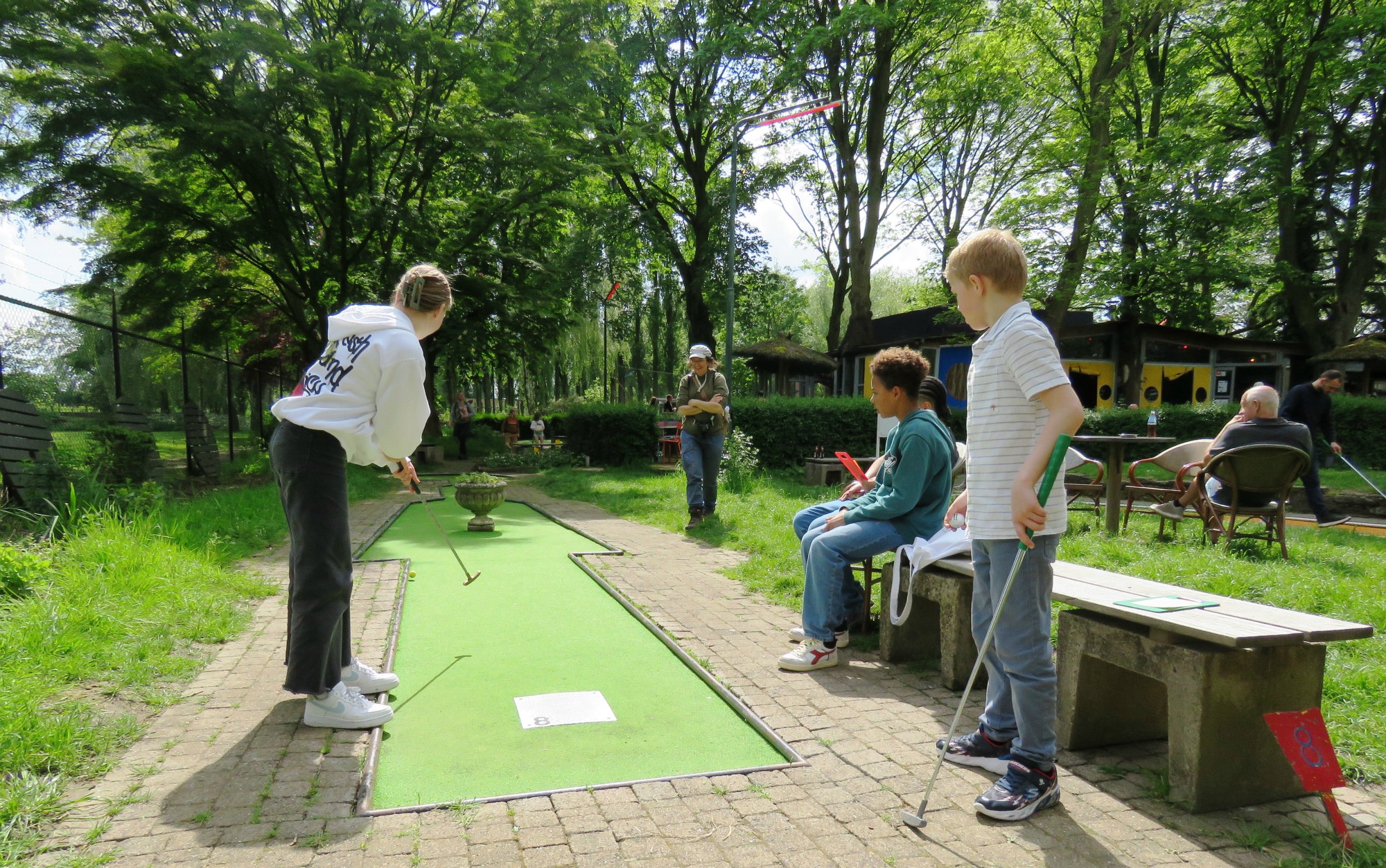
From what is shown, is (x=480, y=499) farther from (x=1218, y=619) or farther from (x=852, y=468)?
(x=1218, y=619)

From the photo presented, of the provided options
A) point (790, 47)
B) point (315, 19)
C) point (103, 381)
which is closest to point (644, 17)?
point (790, 47)

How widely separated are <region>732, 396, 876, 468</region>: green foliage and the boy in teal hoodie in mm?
10166

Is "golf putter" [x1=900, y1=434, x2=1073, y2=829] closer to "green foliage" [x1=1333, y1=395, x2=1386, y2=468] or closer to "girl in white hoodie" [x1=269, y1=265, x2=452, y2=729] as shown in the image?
"girl in white hoodie" [x1=269, y1=265, x2=452, y2=729]

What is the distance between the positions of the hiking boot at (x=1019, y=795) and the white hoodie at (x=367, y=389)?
7.70ft

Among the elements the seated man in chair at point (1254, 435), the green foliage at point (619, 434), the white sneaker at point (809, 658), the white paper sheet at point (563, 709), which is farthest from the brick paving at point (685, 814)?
the green foliage at point (619, 434)

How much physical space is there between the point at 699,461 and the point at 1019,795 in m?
6.05

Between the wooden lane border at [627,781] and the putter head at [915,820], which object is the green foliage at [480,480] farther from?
the putter head at [915,820]

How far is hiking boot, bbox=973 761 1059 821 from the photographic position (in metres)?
2.51

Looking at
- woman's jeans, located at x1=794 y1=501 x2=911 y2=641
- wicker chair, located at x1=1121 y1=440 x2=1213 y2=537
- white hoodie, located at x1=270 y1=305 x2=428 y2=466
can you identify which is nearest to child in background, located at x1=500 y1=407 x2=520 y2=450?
wicker chair, located at x1=1121 y1=440 x2=1213 y2=537

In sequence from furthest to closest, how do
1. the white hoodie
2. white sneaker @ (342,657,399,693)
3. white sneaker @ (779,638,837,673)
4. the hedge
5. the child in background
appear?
the child in background, the hedge, white sneaker @ (779,638,837,673), white sneaker @ (342,657,399,693), the white hoodie

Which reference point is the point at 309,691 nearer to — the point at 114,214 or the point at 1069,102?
the point at 114,214

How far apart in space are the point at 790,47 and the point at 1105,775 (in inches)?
794

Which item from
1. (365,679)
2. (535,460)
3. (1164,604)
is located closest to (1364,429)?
(535,460)

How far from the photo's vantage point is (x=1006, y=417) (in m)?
2.59
